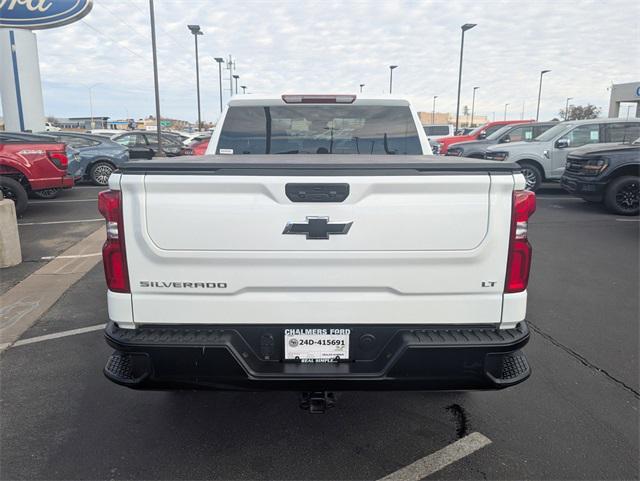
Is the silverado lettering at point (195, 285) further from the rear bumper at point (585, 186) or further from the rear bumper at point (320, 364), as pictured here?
the rear bumper at point (585, 186)

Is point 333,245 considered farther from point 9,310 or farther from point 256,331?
point 9,310

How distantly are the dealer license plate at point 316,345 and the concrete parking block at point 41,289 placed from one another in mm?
3172

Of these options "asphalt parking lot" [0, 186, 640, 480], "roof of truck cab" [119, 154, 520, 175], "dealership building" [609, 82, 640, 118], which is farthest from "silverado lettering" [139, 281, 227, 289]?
"dealership building" [609, 82, 640, 118]

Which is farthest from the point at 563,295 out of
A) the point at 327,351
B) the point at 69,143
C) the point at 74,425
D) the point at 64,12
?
the point at 64,12

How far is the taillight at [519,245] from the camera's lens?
7.64ft

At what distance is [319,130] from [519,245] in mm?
2384

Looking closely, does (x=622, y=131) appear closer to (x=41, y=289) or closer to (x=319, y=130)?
(x=319, y=130)

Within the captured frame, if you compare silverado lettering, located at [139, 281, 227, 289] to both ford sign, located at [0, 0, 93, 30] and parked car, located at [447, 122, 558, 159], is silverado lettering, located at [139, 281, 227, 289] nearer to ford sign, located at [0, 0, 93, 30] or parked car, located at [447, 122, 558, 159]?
parked car, located at [447, 122, 558, 159]

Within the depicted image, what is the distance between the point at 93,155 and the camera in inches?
561

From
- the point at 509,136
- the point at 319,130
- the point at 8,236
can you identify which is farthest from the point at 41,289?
the point at 509,136

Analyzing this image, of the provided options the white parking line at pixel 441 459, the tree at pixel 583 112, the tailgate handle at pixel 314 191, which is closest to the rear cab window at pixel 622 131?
the white parking line at pixel 441 459

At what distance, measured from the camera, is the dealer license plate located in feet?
7.89

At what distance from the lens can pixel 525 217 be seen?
7.71 feet

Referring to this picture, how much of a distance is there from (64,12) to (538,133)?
17236mm
